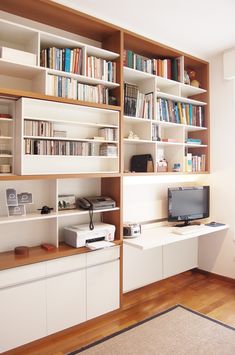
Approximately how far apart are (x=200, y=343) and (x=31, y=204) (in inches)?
71.5

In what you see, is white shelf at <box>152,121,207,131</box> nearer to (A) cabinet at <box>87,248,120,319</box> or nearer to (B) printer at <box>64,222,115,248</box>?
(B) printer at <box>64,222,115,248</box>

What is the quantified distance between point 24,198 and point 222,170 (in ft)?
8.00

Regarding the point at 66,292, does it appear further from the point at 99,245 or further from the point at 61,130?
the point at 61,130

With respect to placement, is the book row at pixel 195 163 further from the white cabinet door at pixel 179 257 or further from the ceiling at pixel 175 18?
the ceiling at pixel 175 18

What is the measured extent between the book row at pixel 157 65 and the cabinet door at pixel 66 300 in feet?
6.99

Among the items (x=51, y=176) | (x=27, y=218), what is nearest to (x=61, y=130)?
(x=51, y=176)

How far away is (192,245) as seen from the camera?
390 centimetres

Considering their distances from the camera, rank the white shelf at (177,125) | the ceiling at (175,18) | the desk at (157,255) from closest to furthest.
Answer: the ceiling at (175,18) < the desk at (157,255) < the white shelf at (177,125)

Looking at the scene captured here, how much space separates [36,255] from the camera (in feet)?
7.71

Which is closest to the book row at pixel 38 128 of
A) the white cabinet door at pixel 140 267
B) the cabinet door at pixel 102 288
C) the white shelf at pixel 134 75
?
the white shelf at pixel 134 75

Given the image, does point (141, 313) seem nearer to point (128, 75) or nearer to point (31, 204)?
point (31, 204)

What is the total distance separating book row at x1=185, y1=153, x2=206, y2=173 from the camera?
3570mm

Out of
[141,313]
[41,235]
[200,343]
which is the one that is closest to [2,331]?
[41,235]

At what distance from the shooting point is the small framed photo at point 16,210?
94.3 inches
